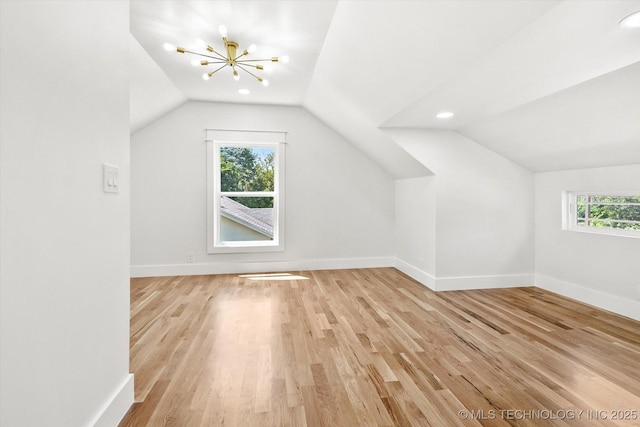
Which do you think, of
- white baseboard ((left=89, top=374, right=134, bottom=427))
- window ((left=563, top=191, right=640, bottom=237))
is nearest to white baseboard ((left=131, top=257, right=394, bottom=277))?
window ((left=563, top=191, right=640, bottom=237))

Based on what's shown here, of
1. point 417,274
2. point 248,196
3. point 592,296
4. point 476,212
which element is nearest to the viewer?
point 592,296

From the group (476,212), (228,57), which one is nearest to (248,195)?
(228,57)

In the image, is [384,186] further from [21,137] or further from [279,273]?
[21,137]

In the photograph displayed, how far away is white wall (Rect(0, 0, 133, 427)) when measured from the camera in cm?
87

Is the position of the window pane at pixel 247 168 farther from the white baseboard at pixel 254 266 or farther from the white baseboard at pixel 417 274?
the white baseboard at pixel 417 274

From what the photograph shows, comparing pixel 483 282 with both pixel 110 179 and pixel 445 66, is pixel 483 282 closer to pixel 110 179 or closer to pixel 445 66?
pixel 445 66

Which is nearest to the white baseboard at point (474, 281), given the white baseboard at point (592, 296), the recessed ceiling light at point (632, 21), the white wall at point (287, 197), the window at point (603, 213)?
the white baseboard at point (592, 296)

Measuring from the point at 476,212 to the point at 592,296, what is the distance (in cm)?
138

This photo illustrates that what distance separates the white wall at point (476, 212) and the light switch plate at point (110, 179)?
9.76 ft

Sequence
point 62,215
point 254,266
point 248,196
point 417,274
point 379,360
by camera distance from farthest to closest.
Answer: point 248,196 < point 254,266 < point 417,274 < point 379,360 < point 62,215

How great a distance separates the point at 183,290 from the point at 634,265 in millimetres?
4634

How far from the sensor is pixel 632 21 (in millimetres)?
1482

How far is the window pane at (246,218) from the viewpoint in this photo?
480cm

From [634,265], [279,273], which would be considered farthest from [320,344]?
[634,265]
